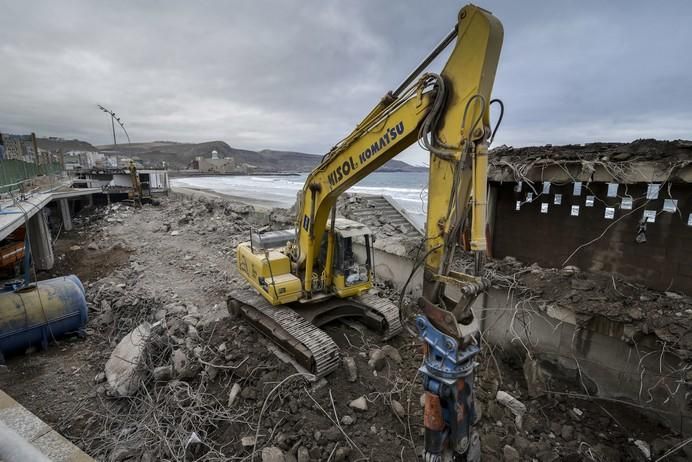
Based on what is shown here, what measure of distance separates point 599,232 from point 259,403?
5996 millimetres

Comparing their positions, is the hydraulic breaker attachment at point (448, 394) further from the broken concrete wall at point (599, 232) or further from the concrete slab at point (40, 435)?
the broken concrete wall at point (599, 232)

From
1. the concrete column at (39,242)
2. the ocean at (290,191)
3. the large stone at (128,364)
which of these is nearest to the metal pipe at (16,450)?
the large stone at (128,364)

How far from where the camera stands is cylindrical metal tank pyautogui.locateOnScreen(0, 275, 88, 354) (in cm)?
563

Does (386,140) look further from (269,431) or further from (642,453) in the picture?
(642,453)

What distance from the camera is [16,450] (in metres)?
1.11

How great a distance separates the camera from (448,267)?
310 centimetres

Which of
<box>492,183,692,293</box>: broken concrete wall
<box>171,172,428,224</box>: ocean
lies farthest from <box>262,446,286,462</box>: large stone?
<box>171,172,428,224</box>: ocean

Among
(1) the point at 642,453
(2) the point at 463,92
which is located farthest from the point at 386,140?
(1) the point at 642,453

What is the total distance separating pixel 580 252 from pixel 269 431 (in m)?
5.79

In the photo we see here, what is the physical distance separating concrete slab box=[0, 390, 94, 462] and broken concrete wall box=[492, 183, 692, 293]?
23.2 feet

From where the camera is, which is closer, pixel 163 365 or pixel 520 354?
pixel 163 365

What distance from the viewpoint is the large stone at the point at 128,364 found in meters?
4.82

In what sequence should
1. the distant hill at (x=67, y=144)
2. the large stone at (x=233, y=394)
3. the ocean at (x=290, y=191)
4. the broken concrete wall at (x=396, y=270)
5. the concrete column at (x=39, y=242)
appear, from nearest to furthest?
the large stone at (x=233, y=394) < the broken concrete wall at (x=396, y=270) < the concrete column at (x=39, y=242) < the ocean at (x=290, y=191) < the distant hill at (x=67, y=144)

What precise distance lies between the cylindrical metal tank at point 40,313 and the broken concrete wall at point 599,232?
8303 millimetres
